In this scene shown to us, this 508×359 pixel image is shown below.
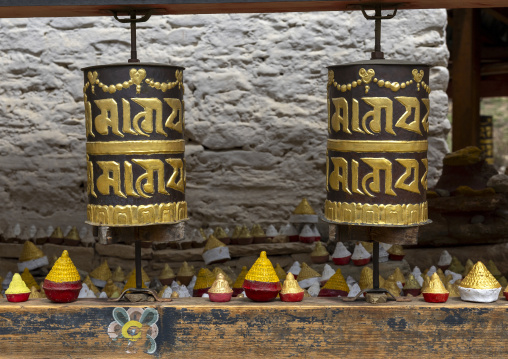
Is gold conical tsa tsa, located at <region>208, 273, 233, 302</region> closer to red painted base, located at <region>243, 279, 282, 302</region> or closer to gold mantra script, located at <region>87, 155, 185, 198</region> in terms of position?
red painted base, located at <region>243, 279, 282, 302</region>

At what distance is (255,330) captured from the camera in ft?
7.02

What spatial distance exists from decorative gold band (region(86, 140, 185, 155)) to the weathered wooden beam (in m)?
4.02

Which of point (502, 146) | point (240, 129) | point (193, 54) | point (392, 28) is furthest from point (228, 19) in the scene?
point (502, 146)

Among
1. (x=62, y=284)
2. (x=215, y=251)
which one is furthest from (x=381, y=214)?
(x=215, y=251)

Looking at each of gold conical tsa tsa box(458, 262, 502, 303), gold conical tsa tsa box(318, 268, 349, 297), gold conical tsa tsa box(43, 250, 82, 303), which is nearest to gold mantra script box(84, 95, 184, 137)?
gold conical tsa tsa box(43, 250, 82, 303)

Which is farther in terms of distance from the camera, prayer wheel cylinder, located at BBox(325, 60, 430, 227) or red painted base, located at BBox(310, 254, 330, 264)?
red painted base, located at BBox(310, 254, 330, 264)

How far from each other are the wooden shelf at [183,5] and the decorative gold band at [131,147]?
0.47 metres

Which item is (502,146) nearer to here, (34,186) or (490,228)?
(490,228)

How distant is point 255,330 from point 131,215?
59 cm

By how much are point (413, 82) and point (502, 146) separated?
14.4m

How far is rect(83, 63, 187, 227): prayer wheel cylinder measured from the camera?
2100 millimetres

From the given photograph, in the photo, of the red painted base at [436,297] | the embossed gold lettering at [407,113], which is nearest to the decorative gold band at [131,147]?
the embossed gold lettering at [407,113]

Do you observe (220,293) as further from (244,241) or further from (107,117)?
(244,241)

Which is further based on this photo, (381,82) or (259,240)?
(259,240)
